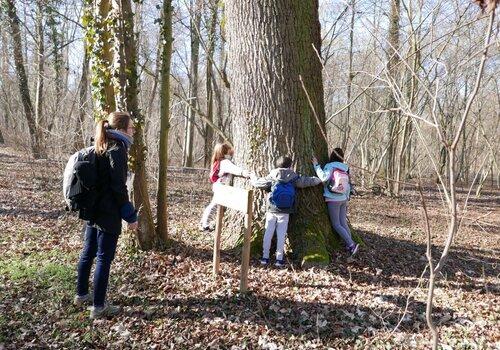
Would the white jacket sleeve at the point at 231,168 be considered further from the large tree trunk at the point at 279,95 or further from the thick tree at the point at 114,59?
the thick tree at the point at 114,59

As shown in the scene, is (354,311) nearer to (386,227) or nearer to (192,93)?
(386,227)

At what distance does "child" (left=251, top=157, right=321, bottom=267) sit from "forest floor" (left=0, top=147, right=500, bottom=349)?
313 mm

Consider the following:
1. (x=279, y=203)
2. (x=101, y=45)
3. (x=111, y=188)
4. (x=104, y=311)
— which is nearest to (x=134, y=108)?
(x=101, y=45)

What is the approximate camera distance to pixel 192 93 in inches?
869

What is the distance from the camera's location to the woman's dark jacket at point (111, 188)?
13.5 ft

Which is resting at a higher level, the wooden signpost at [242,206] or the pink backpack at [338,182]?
the pink backpack at [338,182]

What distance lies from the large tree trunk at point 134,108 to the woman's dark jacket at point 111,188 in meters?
1.38

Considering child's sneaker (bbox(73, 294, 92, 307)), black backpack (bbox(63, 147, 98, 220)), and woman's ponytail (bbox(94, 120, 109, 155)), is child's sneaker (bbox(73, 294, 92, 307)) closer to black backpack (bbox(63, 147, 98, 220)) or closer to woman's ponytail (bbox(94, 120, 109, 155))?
black backpack (bbox(63, 147, 98, 220))

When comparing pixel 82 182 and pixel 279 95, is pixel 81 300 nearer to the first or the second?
pixel 82 182

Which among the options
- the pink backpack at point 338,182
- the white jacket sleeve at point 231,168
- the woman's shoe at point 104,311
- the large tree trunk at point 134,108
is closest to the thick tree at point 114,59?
the large tree trunk at point 134,108

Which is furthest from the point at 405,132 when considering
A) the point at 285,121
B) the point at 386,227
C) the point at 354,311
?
the point at 354,311

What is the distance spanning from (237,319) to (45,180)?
33.4ft

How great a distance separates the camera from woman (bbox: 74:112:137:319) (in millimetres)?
4121

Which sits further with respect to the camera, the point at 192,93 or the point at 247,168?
the point at 192,93
